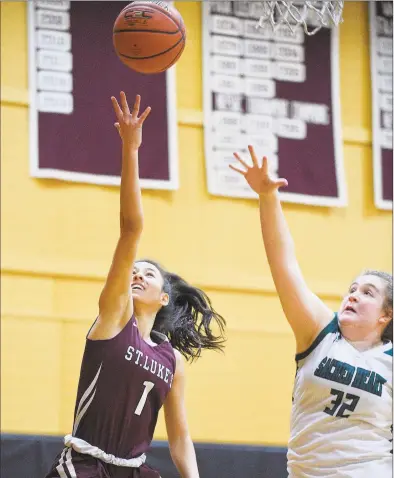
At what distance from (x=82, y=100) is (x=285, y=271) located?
424cm

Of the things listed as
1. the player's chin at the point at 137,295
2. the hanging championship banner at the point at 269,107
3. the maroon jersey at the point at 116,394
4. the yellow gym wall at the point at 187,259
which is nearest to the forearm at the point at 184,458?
the maroon jersey at the point at 116,394

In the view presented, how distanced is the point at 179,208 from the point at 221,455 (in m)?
2.34

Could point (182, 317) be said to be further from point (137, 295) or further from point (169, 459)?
point (169, 459)

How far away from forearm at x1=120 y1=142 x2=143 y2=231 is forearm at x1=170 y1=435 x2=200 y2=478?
1067mm

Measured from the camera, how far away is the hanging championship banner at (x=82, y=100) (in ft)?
25.1

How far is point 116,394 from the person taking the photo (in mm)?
3842

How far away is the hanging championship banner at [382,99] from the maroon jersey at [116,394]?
510 cm

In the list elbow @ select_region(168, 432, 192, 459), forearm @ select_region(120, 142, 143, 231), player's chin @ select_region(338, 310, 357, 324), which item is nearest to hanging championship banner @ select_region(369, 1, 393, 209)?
player's chin @ select_region(338, 310, 357, 324)

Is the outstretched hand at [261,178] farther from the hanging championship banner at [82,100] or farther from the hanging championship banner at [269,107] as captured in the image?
the hanging championship banner at [269,107]

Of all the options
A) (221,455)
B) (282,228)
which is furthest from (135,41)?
(221,455)

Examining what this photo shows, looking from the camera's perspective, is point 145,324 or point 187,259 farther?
point 187,259

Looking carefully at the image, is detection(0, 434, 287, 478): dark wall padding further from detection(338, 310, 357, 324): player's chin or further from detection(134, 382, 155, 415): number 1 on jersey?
detection(338, 310, 357, 324): player's chin

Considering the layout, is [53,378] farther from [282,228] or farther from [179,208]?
[282,228]

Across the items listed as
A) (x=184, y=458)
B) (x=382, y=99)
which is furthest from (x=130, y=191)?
(x=382, y=99)
